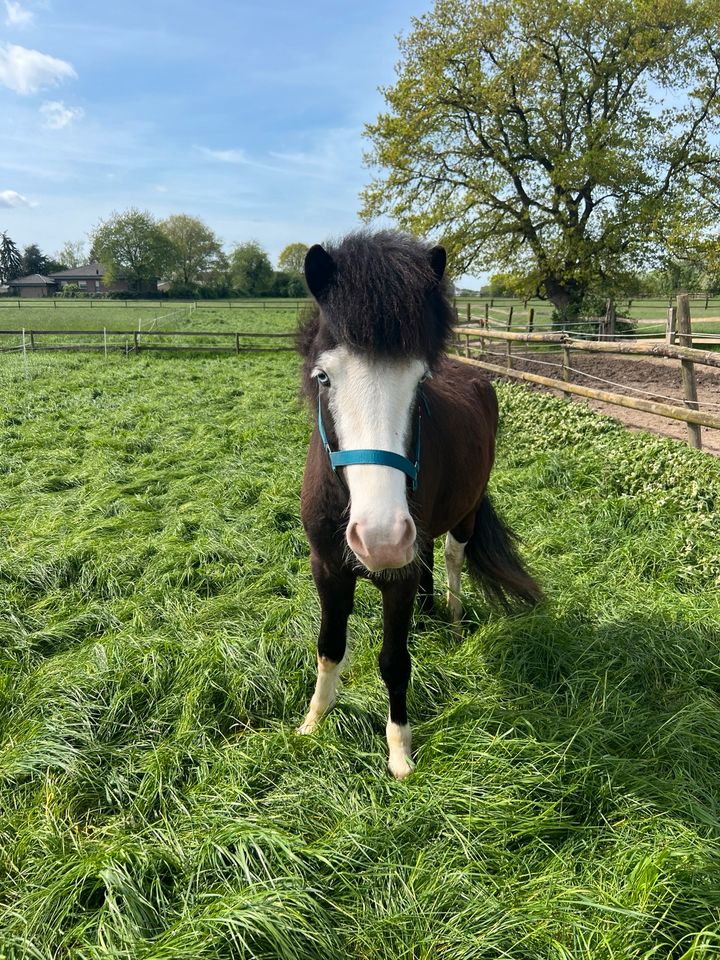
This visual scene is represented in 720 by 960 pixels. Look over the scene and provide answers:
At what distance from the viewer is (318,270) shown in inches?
72.3

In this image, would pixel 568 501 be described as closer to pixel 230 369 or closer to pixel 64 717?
pixel 64 717

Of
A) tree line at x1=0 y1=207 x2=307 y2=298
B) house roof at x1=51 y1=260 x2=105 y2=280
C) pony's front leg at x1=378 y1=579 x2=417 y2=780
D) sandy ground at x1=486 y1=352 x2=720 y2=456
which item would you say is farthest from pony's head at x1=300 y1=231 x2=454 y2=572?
house roof at x1=51 y1=260 x2=105 y2=280

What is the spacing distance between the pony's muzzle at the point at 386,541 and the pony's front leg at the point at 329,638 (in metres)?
0.91

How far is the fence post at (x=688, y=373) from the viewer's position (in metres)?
5.55

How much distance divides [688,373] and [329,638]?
5.70 metres

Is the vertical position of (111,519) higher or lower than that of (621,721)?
higher

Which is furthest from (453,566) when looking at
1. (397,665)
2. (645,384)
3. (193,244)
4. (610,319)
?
(193,244)

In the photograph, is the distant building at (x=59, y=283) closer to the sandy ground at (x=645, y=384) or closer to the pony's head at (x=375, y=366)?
the sandy ground at (x=645, y=384)

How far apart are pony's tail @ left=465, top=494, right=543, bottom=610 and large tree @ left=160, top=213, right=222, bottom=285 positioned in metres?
70.2

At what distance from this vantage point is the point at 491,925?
1553mm

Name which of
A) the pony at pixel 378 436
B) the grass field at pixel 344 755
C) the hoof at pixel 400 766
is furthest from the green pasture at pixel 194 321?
→ the hoof at pixel 400 766

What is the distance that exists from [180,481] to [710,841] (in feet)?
17.0

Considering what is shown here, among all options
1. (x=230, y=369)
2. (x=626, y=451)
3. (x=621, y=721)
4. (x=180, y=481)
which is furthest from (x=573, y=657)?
(x=230, y=369)

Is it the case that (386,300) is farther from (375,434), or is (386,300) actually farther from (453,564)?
(453,564)
